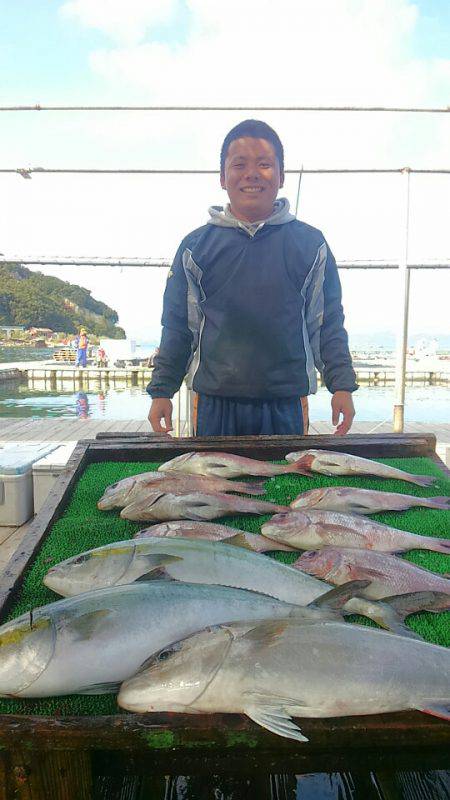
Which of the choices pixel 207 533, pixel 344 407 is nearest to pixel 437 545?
pixel 207 533

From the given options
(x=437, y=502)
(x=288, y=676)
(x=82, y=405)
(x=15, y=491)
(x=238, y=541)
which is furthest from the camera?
(x=82, y=405)

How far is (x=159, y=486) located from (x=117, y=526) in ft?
0.85

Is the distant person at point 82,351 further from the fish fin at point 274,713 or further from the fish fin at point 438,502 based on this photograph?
the fish fin at point 274,713

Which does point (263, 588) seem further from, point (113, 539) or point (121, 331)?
point (121, 331)

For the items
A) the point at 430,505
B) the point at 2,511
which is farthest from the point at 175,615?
the point at 2,511

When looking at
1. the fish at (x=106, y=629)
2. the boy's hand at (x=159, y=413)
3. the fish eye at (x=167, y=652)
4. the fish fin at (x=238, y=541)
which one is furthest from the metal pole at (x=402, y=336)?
the fish eye at (x=167, y=652)

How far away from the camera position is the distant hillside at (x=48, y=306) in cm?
6975

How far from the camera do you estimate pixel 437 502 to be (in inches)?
89.7

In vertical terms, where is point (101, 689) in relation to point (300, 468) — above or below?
below

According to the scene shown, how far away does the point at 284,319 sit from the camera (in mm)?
3168

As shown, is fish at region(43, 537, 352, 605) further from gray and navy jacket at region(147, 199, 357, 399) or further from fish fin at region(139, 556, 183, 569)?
gray and navy jacket at region(147, 199, 357, 399)

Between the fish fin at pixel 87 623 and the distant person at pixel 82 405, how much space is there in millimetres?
13821

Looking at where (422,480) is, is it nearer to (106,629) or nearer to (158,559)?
(158,559)

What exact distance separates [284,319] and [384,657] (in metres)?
2.24
